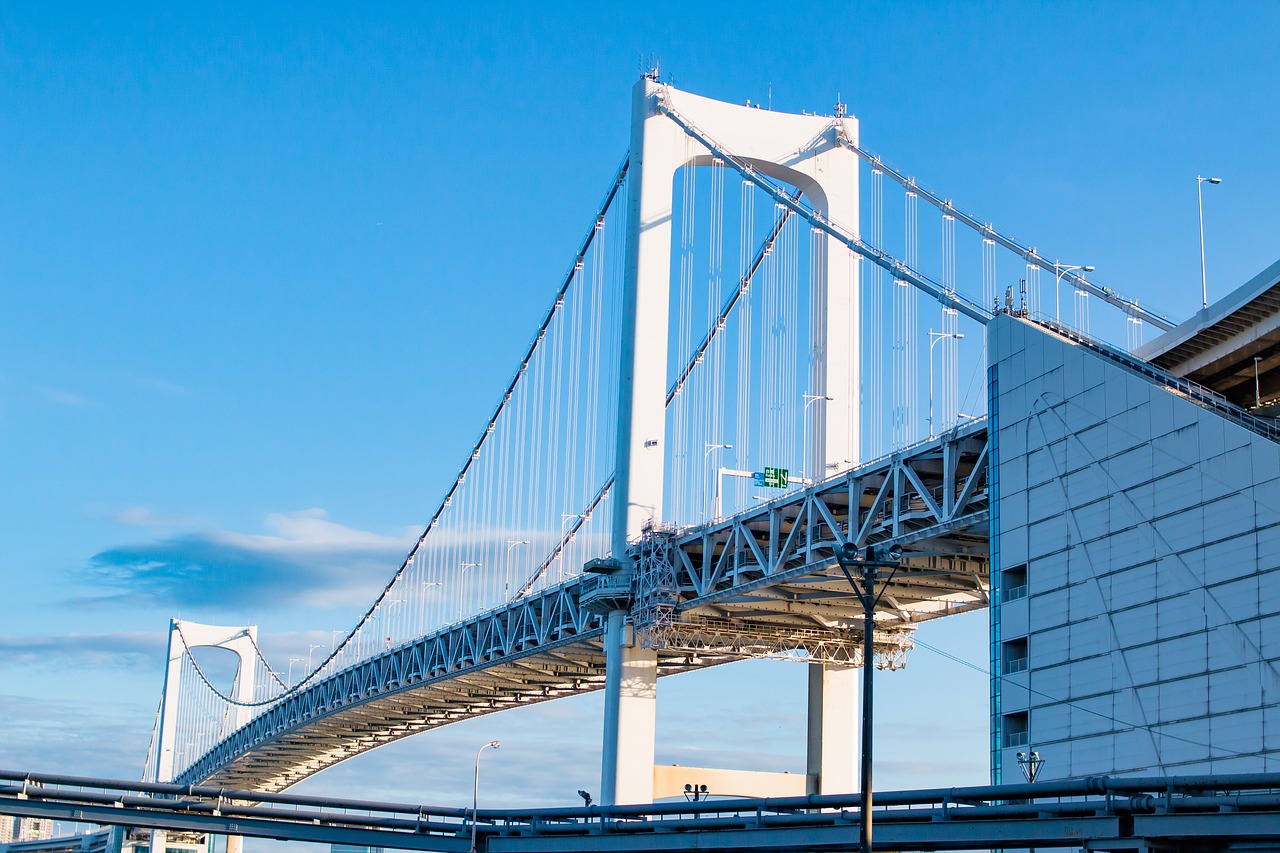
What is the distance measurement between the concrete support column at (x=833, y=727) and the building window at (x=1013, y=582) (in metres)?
20.1

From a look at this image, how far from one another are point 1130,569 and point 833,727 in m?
25.4

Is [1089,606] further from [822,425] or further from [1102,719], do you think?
[822,425]

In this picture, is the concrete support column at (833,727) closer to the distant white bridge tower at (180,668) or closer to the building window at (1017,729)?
the building window at (1017,729)

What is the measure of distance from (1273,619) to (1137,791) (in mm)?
7908

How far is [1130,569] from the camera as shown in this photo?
3912 centimetres

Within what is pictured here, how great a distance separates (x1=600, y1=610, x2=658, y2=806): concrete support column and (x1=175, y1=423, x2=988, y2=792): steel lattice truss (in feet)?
3.00

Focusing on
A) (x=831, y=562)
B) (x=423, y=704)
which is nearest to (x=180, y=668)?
(x=423, y=704)

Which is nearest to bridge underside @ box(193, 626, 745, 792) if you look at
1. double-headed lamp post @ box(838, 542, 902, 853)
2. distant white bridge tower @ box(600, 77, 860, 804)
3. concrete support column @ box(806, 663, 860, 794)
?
concrete support column @ box(806, 663, 860, 794)

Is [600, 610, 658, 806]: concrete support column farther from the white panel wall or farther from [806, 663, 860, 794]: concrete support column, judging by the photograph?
the white panel wall

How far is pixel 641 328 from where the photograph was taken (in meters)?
60.4

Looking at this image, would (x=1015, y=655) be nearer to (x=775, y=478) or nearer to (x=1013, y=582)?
(x=1013, y=582)

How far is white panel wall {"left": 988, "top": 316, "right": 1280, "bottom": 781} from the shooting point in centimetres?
3566

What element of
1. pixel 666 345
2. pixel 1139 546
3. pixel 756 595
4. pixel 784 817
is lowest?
pixel 784 817

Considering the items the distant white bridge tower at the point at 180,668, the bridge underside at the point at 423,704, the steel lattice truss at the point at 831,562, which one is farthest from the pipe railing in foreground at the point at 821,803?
the distant white bridge tower at the point at 180,668
